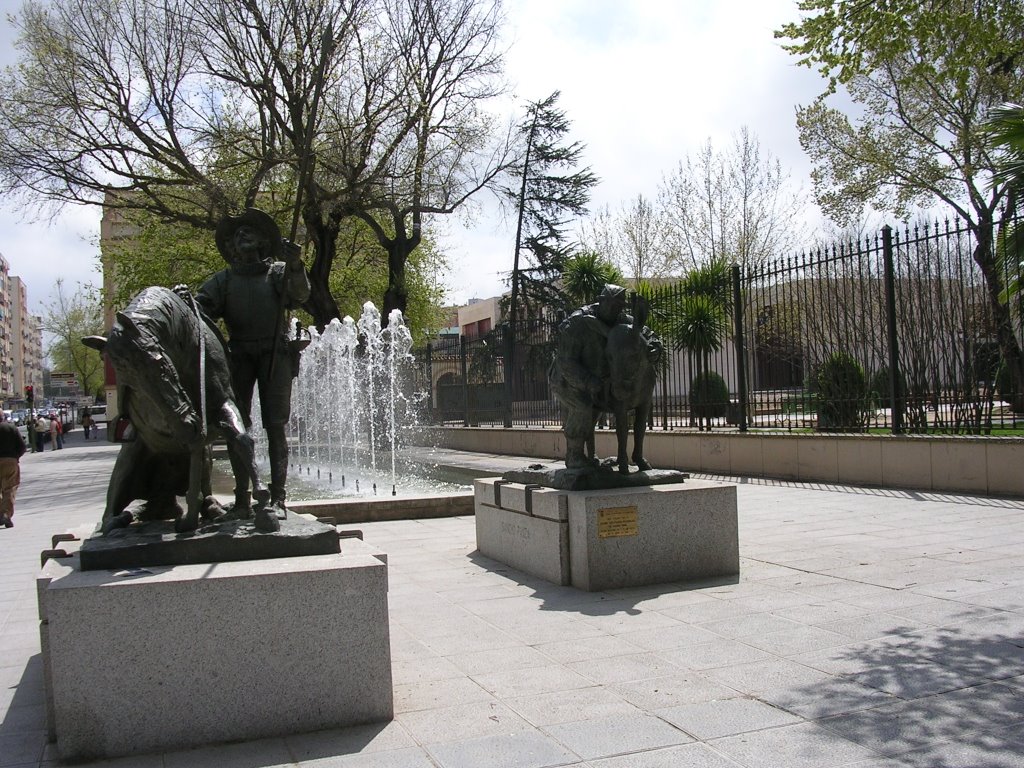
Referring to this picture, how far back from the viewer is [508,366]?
19688 millimetres

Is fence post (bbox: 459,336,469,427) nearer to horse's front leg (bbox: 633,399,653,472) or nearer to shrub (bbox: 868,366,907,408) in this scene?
shrub (bbox: 868,366,907,408)

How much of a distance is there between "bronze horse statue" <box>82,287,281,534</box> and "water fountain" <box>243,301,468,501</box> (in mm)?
9495

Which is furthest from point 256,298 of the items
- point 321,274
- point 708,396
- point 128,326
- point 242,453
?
point 321,274

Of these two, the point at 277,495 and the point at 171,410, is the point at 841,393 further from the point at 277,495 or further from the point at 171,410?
the point at 171,410

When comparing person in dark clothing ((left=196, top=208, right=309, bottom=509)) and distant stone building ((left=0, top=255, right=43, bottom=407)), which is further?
distant stone building ((left=0, top=255, right=43, bottom=407))

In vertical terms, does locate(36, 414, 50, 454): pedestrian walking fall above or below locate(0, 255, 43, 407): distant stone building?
below

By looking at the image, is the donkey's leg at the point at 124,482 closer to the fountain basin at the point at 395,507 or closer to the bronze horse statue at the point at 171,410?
the bronze horse statue at the point at 171,410

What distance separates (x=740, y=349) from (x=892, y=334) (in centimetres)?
251

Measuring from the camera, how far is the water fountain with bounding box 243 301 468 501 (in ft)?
53.5

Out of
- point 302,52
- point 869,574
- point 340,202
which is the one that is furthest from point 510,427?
point 869,574

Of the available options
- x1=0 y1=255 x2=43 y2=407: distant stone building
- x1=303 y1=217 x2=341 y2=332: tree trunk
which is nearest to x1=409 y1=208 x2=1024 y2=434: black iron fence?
x1=303 y1=217 x2=341 y2=332: tree trunk

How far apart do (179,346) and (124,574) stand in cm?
110

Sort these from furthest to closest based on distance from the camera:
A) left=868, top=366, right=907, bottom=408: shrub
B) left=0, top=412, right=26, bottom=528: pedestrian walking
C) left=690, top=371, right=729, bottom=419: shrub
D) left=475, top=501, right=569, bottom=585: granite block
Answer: left=690, top=371, right=729, bottom=419: shrub → left=868, top=366, right=907, bottom=408: shrub → left=0, top=412, right=26, bottom=528: pedestrian walking → left=475, top=501, right=569, bottom=585: granite block

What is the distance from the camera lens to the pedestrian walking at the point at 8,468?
1109 cm
